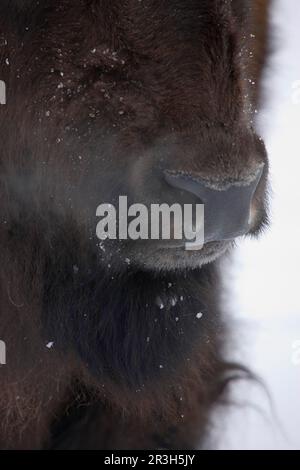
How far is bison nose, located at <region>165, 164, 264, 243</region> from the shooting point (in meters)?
1.48

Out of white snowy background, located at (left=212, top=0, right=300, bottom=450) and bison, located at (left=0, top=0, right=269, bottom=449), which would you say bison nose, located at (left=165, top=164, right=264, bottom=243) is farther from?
white snowy background, located at (left=212, top=0, right=300, bottom=450)

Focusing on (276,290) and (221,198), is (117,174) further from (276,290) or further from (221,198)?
(276,290)

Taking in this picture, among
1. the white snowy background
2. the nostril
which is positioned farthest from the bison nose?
the white snowy background

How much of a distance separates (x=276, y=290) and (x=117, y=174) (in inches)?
75.8

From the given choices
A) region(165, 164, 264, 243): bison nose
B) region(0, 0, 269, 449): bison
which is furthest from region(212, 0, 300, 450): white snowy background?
region(165, 164, 264, 243): bison nose

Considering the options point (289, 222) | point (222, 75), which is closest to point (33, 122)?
point (222, 75)

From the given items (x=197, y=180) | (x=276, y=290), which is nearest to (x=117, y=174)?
(x=197, y=180)

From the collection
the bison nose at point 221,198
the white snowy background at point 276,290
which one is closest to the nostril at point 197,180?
the bison nose at point 221,198

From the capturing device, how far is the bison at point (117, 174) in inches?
59.5

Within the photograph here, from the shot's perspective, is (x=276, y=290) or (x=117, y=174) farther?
(x=276, y=290)

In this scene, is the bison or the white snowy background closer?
the bison

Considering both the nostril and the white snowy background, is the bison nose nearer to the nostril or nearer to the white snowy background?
the nostril

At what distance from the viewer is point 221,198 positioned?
59.0 inches

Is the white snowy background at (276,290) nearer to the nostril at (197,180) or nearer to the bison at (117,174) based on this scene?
the bison at (117,174)
